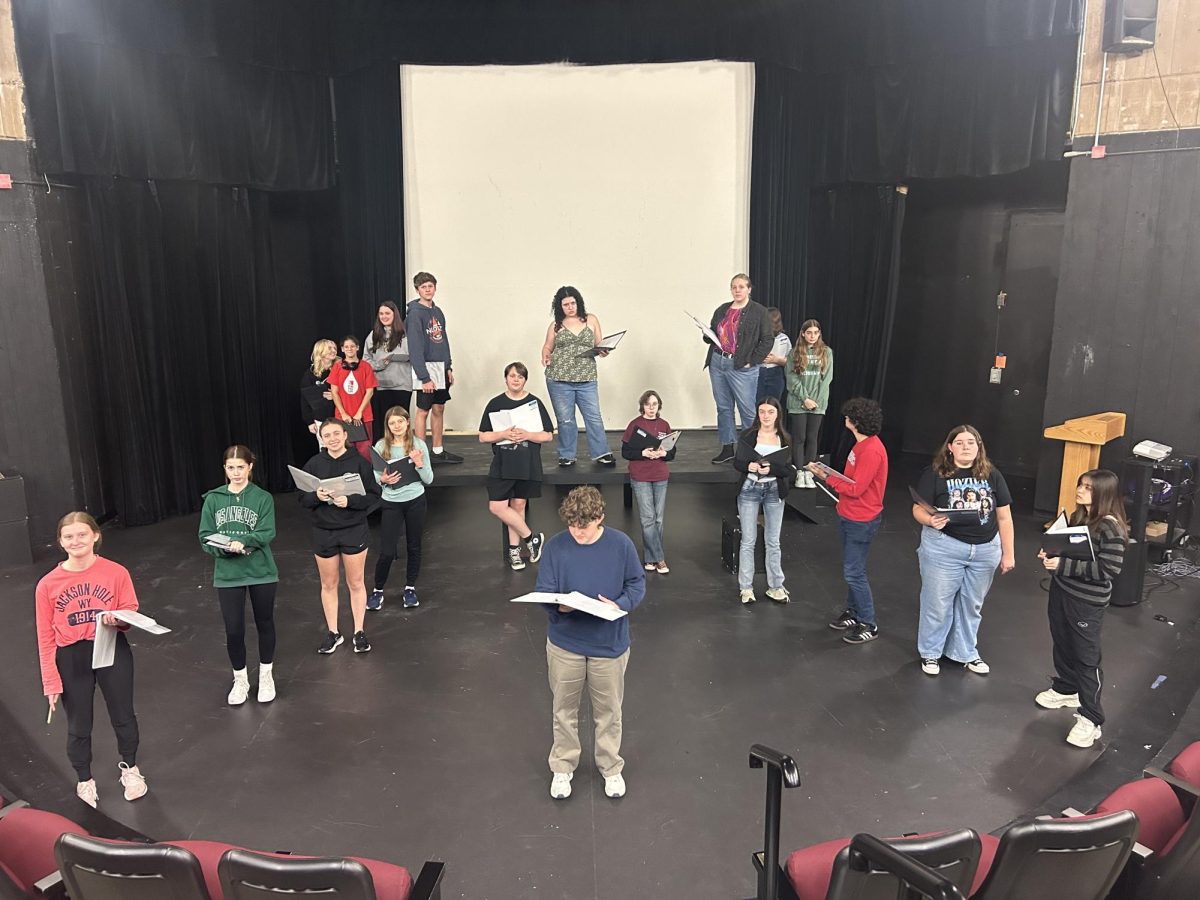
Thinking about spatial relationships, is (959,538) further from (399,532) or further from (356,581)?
(399,532)

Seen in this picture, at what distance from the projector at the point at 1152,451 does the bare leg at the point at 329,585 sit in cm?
573

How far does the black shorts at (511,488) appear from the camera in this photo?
6645 millimetres

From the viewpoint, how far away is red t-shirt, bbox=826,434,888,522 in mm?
5402

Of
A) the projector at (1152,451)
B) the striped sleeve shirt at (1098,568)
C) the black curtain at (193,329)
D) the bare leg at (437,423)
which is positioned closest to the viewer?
the striped sleeve shirt at (1098,568)

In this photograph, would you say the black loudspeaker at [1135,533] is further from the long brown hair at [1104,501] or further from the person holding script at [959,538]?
the long brown hair at [1104,501]

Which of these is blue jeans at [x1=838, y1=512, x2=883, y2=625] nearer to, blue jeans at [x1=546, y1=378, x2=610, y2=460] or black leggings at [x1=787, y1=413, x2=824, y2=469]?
blue jeans at [x1=546, y1=378, x2=610, y2=460]

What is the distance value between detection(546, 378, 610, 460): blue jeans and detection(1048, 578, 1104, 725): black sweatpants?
3828 millimetres

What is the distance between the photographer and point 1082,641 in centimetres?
452

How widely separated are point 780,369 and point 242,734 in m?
5.43

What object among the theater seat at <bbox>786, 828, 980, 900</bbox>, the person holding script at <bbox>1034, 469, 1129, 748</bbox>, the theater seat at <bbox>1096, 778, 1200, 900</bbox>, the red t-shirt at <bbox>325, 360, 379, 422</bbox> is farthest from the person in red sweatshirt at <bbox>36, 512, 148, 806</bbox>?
the person holding script at <bbox>1034, 469, 1129, 748</bbox>

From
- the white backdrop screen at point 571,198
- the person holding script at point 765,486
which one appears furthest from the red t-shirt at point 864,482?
the white backdrop screen at point 571,198

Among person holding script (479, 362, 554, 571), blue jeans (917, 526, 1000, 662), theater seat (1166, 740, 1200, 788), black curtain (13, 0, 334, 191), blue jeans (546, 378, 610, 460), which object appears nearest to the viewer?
theater seat (1166, 740, 1200, 788)

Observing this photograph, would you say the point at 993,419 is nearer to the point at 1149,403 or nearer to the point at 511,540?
the point at 1149,403

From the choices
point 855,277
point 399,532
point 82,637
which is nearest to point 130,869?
point 82,637
